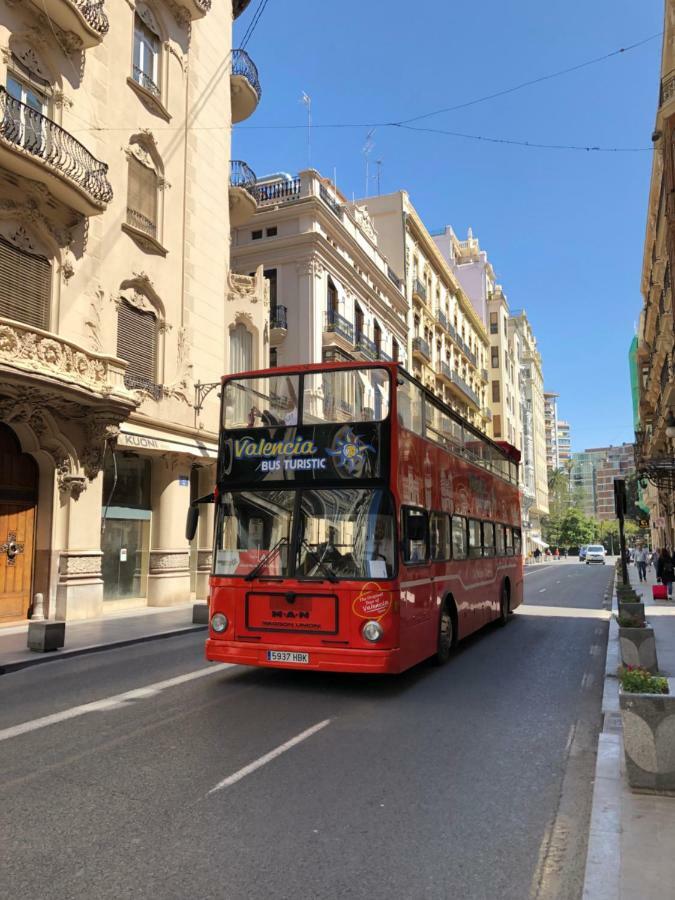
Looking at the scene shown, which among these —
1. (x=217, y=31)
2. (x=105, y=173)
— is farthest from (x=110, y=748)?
(x=217, y=31)

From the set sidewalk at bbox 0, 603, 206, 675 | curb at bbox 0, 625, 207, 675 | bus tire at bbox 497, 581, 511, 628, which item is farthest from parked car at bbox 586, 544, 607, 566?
curb at bbox 0, 625, 207, 675

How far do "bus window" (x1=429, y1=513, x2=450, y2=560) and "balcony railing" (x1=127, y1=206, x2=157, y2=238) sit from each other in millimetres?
13566

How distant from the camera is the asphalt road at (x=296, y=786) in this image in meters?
3.76

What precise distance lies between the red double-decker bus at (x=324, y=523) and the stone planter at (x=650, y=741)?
3.44 meters

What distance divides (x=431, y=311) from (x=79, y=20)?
113ft

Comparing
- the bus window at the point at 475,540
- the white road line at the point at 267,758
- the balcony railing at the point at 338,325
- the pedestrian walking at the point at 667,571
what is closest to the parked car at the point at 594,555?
the balcony railing at the point at 338,325

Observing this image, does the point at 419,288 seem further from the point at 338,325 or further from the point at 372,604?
the point at 372,604

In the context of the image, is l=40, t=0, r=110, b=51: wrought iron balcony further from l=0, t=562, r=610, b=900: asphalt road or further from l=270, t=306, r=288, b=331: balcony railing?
l=0, t=562, r=610, b=900: asphalt road

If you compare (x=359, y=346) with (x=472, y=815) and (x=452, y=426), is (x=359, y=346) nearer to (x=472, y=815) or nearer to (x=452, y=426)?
(x=452, y=426)

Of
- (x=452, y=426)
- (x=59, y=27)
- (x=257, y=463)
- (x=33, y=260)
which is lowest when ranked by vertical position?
(x=257, y=463)

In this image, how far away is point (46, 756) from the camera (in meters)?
5.93

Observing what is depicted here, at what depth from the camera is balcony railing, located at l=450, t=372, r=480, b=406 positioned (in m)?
52.7

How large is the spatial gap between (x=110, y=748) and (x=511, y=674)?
18.8ft

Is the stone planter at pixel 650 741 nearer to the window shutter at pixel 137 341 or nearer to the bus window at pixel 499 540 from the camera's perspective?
the bus window at pixel 499 540
